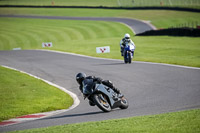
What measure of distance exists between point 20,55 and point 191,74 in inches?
654

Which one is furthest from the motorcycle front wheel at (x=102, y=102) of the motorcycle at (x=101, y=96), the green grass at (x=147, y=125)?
the green grass at (x=147, y=125)

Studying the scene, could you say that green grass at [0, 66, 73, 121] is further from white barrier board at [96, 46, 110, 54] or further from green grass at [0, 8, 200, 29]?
green grass at [0, 8, 200, 29]

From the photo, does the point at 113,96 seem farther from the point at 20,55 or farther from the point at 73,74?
the point at 20,55

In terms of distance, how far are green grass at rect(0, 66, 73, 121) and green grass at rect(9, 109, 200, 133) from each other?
3.78 m

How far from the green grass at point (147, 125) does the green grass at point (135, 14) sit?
45.3 meters

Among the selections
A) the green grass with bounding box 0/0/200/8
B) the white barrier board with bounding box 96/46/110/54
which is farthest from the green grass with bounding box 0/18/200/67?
the green grass with bounding box 0/0/200/8

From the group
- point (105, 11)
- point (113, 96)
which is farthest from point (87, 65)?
point (105, 11)

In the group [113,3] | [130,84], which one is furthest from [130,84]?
[113,3]

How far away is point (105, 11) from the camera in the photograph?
76.9 metres

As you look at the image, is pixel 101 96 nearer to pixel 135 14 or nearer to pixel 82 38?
pixel 82 38

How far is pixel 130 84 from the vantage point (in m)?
17.1

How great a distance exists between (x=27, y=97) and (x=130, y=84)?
4572 millimetres

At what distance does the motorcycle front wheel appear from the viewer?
37.4 ft

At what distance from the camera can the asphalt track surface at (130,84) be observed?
11.3m
